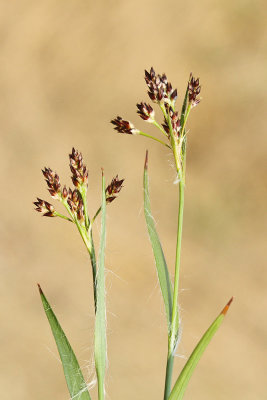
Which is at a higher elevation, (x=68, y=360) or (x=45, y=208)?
(x=45, y=208)

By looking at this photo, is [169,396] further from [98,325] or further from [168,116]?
[168,116]

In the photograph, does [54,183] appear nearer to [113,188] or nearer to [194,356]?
[113,188]

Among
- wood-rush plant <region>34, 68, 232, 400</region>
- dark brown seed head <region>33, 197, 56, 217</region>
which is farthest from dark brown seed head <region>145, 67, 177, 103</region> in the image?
dark brown seed head <region>33, 197, 56, 217</region>

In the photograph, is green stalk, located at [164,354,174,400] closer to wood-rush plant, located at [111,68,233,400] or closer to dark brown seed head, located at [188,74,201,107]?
wood-rush plant, located at [111,68,233,400]

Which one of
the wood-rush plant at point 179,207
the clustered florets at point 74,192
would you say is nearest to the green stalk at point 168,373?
the wood-rush plant at point 179,207

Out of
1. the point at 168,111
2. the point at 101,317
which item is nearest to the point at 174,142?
the point at 168,111

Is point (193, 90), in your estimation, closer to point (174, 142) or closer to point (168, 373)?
point (174, 142)

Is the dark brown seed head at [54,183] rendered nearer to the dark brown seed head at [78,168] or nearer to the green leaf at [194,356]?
the dark brown seed head at [78,168]

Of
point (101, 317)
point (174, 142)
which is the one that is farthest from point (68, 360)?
point (174, 142)
